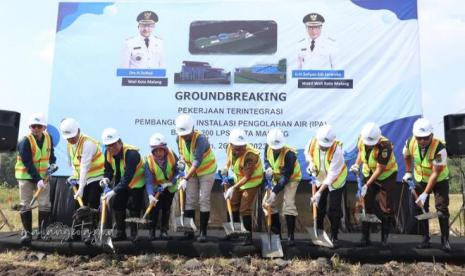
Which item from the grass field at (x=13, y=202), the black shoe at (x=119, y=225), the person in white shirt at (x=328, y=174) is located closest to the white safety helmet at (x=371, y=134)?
the person in white shirt at (x=328, y=174)

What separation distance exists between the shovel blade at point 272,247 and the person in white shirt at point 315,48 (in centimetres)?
335

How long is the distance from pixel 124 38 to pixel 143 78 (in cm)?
88

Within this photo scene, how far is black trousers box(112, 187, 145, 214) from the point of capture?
19.6 feet

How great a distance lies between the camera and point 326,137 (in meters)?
5.63

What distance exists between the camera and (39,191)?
6.18 metres

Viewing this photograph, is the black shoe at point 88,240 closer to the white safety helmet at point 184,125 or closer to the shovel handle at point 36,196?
the shovel handle at point 36,196

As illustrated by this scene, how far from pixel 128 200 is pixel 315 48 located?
165 inches

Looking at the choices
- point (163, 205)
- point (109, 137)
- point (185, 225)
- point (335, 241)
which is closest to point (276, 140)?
point (335, 241)

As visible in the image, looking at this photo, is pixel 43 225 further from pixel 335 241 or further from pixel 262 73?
pixel 262 73

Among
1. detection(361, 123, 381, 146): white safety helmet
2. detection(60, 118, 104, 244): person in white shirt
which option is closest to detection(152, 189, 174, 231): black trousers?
detection(60, 118, 104, 244): person in white shirt

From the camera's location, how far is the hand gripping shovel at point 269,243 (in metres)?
5.67

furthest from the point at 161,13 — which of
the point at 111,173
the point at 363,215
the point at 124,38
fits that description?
the point at 363,215

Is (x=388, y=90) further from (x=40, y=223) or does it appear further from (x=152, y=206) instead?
(x=40, y=223)

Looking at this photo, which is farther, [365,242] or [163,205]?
[163,205]
